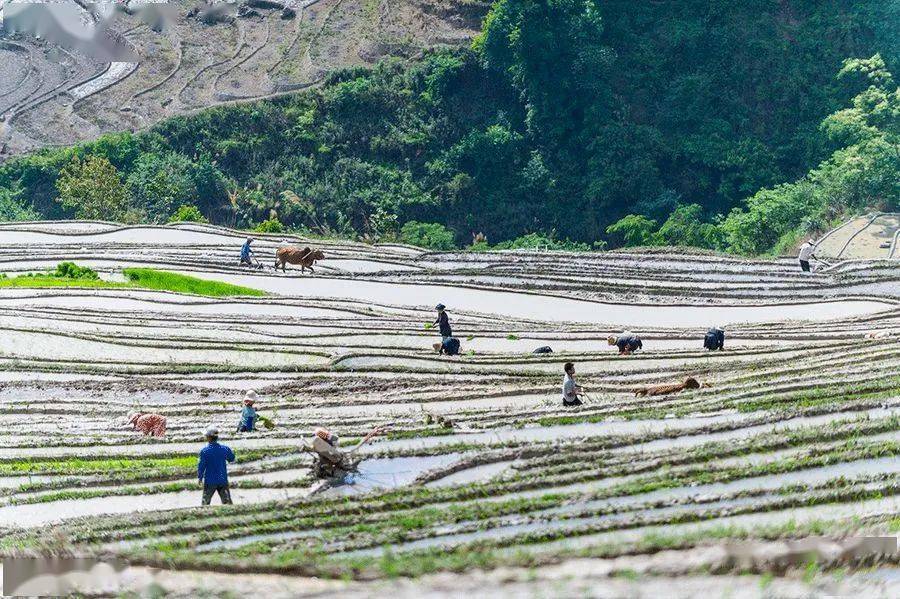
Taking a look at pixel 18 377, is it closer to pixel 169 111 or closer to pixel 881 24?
pixel 169 111

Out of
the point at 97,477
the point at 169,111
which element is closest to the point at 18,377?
the point at 97,477

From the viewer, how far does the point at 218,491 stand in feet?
47.5

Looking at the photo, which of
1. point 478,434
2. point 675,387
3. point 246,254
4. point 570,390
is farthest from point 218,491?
point 246,254

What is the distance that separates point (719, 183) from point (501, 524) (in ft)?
144

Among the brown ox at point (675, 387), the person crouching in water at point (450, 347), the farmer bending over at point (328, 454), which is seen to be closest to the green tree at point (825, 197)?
the person crouching in water at point (450, 347)

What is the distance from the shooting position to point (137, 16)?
6178cm

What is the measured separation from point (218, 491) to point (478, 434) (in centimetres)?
336

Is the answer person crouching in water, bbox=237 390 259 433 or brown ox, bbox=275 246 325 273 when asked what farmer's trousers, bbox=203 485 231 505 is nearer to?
person crouching in water, bbox=237 390 259 433

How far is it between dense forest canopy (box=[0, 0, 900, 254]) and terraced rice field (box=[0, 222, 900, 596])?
19507mm

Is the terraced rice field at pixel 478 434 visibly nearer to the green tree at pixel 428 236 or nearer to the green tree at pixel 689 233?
the green tree at pixel 689 233

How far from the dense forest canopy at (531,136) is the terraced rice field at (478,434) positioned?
64.0 ft

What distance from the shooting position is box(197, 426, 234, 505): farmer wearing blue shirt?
551 inches

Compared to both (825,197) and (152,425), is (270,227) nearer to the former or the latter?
(825,197)

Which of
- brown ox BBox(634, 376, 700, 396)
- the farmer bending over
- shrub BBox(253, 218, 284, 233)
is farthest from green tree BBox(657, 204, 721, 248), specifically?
the farmer bending over
